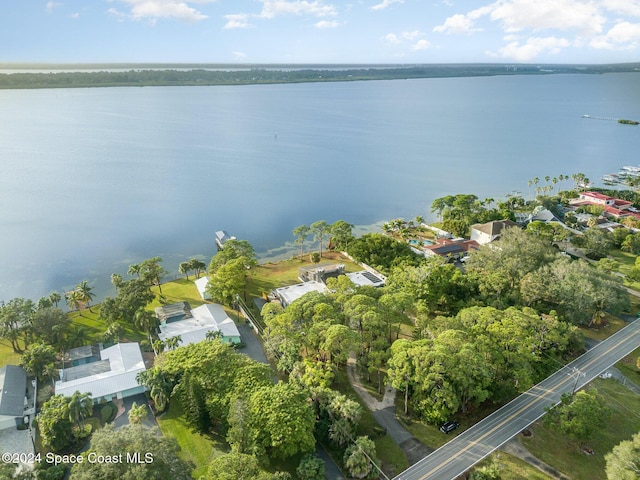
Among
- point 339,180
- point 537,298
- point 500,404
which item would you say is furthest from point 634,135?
point 500,404

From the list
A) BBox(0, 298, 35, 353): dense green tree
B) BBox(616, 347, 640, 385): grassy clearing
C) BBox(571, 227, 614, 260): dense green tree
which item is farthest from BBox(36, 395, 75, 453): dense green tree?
BBox(571, 227, 614, 260): dense green tree

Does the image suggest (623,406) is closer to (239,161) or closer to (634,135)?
(239,161)

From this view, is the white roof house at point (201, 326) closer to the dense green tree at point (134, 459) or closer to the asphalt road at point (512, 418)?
the dense green tree at point (134, 459)

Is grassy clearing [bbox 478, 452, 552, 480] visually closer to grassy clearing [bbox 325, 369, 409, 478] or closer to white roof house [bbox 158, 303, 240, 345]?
grassy clearing [bbox 325, 369, 409, 478]

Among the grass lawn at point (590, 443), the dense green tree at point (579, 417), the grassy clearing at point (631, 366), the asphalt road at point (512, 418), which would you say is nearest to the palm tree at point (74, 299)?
the asphalt road at point (512, 418)

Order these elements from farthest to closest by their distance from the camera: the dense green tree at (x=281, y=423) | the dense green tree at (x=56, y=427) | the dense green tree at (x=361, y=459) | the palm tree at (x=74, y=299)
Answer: the palm tree at (x=74, y=299)
the dense green tree at (x=56, y=427)
the dense green tree at (x=281, y=423)
the dense green tree at (x=361, y=459)

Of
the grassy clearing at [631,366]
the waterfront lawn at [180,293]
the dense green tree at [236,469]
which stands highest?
the dense green tree at [236,469]
